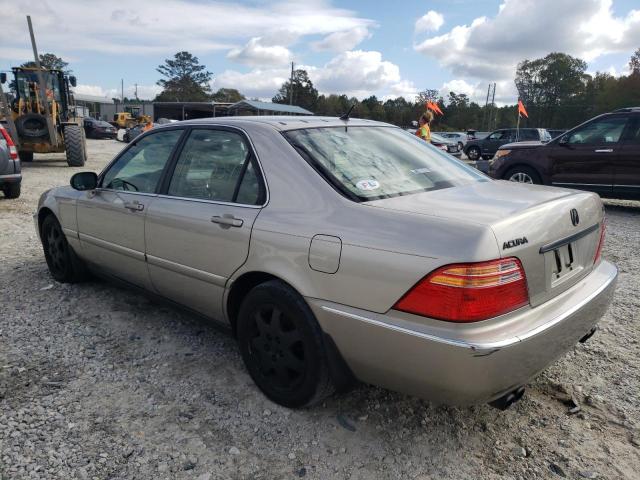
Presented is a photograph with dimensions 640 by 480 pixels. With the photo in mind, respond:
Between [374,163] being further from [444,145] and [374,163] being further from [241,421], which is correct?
[444,145]

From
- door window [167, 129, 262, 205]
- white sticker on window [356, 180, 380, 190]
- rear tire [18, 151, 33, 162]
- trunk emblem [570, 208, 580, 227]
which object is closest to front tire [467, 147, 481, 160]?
rear tire [18, 151, 33, 162]

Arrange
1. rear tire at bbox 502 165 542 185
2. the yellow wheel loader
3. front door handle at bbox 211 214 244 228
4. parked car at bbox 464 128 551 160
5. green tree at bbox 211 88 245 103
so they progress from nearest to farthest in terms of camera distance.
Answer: front door handle at bbox 211 214 244 228
rear tire at bbox 502 165 542 185
the yellow wheel loader
parked car at bbox 464 128 551 160
green tree at bbox 211 88 245 103

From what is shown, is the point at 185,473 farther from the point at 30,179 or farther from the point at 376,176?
the point at 30,179

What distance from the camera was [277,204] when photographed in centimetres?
260

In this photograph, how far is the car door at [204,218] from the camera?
278cm

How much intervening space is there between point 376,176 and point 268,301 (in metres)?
0.86

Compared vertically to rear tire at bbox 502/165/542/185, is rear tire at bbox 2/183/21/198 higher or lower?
lower

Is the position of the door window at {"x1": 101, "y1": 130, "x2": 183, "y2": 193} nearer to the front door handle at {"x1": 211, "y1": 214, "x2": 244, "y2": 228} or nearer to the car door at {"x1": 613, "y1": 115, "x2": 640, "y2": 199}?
the front door handle at {"x1": 211, "y1": 214, "x2": 244, "y2": 228}

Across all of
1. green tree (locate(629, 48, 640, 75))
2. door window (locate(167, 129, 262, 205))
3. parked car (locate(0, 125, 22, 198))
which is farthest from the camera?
green tree (locate(629, 48, 640, 75))

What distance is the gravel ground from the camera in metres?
2.28

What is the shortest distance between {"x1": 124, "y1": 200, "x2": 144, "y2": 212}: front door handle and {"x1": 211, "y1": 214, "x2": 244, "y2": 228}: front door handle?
2.71ft

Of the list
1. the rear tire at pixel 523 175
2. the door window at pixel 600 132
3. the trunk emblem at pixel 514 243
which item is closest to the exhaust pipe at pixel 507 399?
the trunk emblem at pixel 514 243

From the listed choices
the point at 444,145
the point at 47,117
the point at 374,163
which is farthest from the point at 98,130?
the point at 374,163

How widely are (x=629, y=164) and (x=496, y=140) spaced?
59.3 ft
